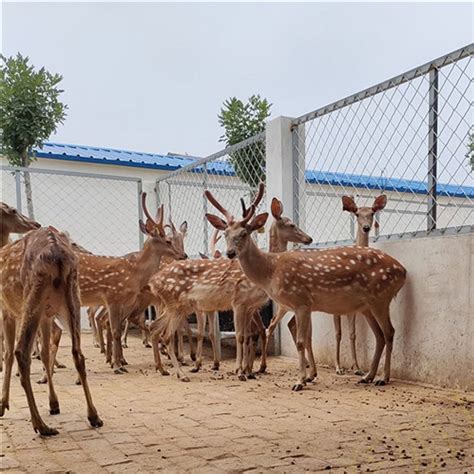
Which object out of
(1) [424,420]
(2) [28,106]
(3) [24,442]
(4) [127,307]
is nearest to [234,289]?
(4) [127,307]

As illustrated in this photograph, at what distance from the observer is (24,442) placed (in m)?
3.29

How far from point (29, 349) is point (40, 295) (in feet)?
1.02

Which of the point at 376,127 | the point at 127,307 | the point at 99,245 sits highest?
the point at 376,127

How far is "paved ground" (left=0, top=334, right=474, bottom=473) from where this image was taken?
2.91 meters

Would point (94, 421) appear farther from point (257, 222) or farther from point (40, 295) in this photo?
point (257, 222)

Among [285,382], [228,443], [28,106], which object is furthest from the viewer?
[28,106]

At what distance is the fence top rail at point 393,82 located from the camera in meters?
4.94

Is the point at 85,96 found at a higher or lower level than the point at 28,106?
higher

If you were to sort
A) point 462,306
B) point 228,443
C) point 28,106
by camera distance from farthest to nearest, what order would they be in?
point 28,106 → point 462,306 → point 228,443

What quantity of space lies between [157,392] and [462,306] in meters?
2.54

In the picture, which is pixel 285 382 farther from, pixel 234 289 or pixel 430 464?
pixel 430 464

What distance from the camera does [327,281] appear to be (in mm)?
5250

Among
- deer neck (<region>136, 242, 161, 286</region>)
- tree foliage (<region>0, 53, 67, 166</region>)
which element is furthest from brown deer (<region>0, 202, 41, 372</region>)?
tree foliage (<region>0, 53, 67, 166</region>)

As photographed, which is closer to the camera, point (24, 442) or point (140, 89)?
point (24, 442)
